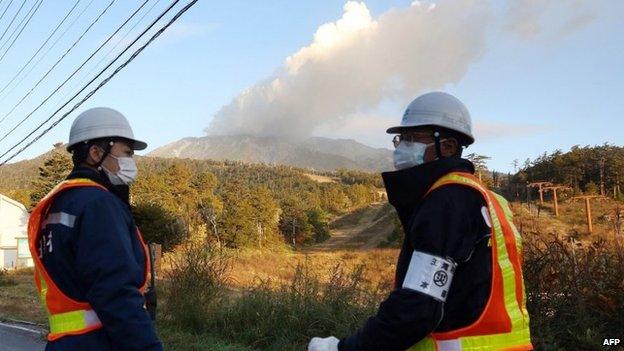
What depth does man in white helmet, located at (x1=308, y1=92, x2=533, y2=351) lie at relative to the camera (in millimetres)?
2016

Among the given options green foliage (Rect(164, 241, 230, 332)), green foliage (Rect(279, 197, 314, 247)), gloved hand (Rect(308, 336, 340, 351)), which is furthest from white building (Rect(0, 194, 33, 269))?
gloved hand (Rect(308, 336, 340, 351))

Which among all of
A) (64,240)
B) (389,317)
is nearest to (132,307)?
(64,240)

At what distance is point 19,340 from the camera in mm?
10258

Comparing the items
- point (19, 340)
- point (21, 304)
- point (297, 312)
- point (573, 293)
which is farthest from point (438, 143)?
point (21, 304)

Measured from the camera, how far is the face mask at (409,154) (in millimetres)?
2477

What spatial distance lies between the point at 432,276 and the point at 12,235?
5857cm

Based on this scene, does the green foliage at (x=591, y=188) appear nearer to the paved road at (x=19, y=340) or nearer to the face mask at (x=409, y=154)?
the paved road at (x=19, y=340)

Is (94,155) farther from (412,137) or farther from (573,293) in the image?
(573,293)

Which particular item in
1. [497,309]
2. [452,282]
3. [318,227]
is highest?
[452,282]

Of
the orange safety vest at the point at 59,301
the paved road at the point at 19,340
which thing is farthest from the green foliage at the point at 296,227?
the orange safety vest at the point at 59,301

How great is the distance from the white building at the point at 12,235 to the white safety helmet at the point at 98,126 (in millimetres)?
52030

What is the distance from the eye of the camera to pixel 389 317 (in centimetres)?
203

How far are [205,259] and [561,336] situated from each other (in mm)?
6149

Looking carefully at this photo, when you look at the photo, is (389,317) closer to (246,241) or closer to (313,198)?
(246,241)
